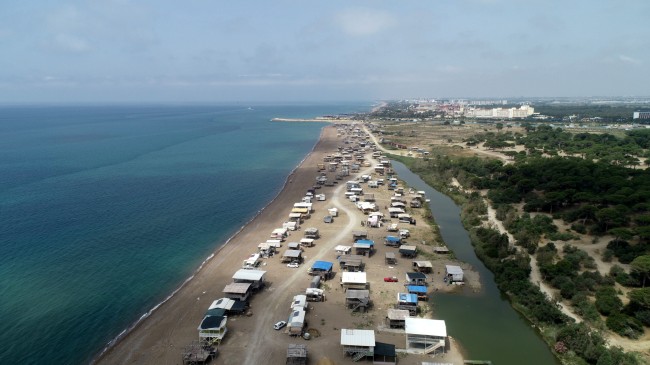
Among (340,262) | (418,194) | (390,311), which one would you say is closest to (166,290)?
(340,262)

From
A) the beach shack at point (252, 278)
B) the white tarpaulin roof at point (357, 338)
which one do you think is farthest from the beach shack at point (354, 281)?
the white tarpaulin roof at point (357, 338)

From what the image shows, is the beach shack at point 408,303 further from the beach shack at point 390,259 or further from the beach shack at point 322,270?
the beach shack at point 390,259

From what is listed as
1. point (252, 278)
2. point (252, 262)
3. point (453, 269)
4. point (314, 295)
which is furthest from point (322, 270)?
point (453, 269)

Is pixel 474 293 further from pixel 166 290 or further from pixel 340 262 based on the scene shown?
pixel 166 290

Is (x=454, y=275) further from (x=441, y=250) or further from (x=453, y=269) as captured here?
(x=441, y=250)

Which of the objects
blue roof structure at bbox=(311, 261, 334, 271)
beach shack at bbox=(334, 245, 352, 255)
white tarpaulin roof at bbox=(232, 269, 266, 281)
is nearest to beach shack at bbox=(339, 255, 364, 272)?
blue roof structure at bbox=(311, 261, 334, 271)

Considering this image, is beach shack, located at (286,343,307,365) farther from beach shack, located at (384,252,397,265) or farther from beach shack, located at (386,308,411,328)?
beach shack, located at (384,252,397,265)
